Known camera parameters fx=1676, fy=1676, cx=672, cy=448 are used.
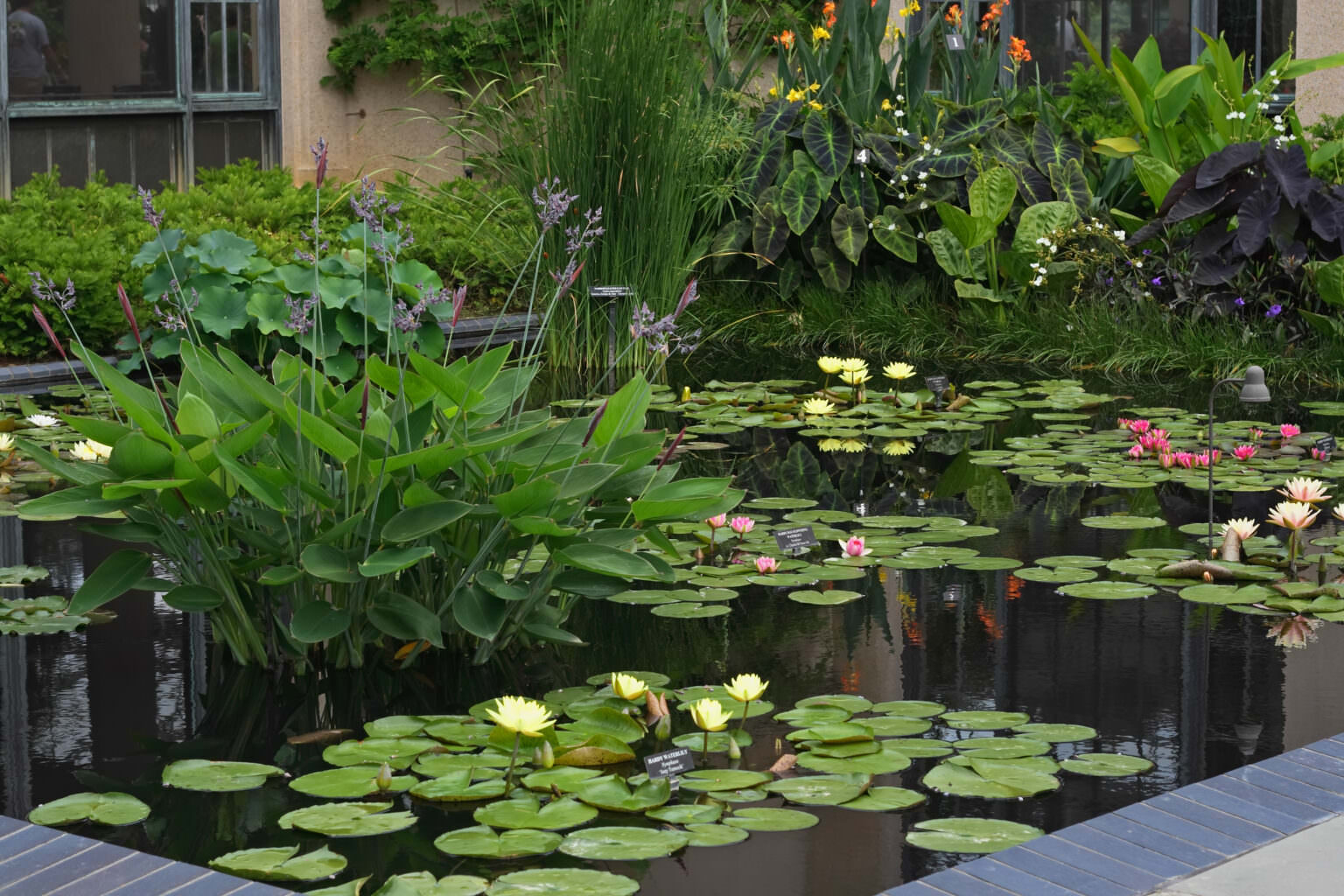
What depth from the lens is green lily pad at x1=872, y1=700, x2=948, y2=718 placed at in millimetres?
3152

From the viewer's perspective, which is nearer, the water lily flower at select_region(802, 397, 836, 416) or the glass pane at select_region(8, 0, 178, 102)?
the water lily flower at select_region(802, 397, 836, 416)

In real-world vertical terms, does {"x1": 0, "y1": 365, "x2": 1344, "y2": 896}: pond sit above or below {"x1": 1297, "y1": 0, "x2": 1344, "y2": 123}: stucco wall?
below

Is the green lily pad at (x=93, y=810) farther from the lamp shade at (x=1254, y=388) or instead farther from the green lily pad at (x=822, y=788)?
the lamp shade at (x=1254, y=388)

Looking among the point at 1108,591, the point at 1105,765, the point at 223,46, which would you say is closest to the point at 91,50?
the point at 223,46

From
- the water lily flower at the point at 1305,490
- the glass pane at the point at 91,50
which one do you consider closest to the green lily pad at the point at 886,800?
the water lily flower at the point at 1305,490

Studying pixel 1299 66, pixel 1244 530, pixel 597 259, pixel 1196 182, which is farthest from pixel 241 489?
pixel 1299 66

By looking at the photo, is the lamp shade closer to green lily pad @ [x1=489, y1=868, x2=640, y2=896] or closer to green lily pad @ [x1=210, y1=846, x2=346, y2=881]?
green lily pad @ [x1=489, y1=868, x2=640, y2=896]

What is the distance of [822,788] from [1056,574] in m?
1.58

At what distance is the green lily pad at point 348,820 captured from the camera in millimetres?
2576

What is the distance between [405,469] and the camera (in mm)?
3270

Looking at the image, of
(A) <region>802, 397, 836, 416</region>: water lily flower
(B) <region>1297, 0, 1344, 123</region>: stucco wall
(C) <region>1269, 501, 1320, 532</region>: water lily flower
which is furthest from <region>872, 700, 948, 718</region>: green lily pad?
(B) <region>1297, 0, 1344, 123</region>: stucco wall

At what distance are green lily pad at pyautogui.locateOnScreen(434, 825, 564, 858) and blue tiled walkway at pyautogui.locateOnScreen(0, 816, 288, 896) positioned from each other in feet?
1.05

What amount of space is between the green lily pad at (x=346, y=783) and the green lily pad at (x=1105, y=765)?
3.39 feet

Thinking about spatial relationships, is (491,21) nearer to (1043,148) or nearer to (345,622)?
(1043,148)
